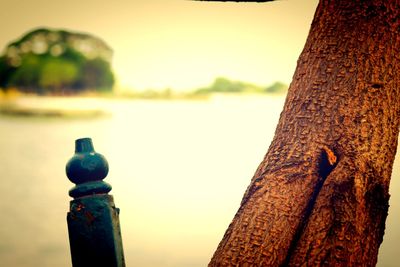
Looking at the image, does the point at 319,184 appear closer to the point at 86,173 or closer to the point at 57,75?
the point at 86,173

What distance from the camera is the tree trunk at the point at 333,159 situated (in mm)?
1596

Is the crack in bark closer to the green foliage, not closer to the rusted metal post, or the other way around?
the rusted metal post

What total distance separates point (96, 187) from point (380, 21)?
4.24 ft

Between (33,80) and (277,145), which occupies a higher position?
(33,80)

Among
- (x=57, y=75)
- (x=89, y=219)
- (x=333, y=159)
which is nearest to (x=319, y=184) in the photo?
(x=333, y=159)

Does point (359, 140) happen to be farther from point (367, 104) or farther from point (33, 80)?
point (33, 80)

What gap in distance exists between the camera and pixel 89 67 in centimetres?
511

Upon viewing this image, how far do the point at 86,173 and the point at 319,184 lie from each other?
2.86 feet

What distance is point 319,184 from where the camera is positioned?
5.48 ft

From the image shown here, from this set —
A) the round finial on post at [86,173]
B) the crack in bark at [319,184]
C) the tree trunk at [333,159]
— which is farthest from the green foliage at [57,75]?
the crack in bark at [319,184]

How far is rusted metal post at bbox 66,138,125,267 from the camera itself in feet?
5.24

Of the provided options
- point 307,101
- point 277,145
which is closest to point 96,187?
point 277,145

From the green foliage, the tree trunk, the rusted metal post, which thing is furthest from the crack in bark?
the green foliage

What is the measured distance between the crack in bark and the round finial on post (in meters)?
0.72
